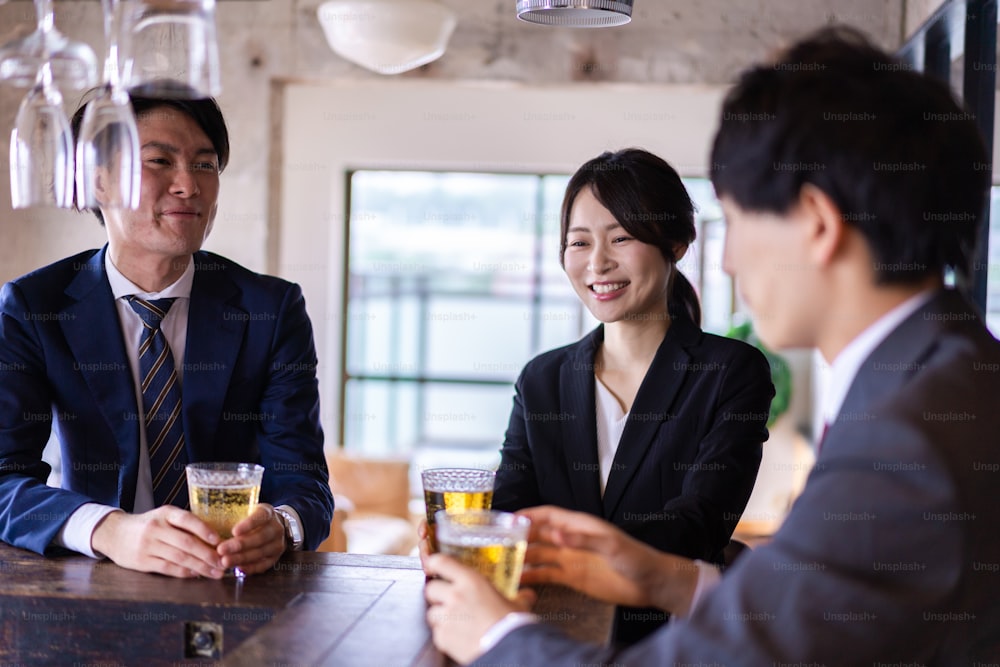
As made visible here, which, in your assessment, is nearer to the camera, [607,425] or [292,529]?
[292,529]

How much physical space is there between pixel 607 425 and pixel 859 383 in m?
1.13

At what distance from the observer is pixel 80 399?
2.16m

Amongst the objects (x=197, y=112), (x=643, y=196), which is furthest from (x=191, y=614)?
(x=643, y=196)

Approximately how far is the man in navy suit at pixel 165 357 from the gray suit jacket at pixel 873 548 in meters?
1.09

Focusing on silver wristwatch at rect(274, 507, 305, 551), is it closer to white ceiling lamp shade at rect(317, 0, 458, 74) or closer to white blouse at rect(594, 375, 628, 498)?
white blouse at rect(594, 375, 628, 498)

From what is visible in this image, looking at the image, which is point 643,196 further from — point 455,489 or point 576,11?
point 455,489

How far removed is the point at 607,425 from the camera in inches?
91.3

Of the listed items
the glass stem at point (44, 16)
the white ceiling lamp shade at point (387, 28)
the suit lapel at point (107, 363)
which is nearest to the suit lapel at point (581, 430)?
the suit lapel at point (107, 363)

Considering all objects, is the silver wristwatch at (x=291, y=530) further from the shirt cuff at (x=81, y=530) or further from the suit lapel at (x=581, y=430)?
the suit lapel at (x=581, y=430)

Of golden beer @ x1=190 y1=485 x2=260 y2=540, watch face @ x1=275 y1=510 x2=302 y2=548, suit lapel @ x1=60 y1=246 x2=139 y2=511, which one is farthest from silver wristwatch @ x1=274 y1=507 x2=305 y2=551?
suit lapel @ x1=60 y1=246 x2=139 y2=511

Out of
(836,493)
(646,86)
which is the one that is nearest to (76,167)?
(836,493)

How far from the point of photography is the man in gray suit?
1.07 meters

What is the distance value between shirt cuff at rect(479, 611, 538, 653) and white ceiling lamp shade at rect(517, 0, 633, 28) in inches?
61.1

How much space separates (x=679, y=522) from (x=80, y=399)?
3.98 feet
